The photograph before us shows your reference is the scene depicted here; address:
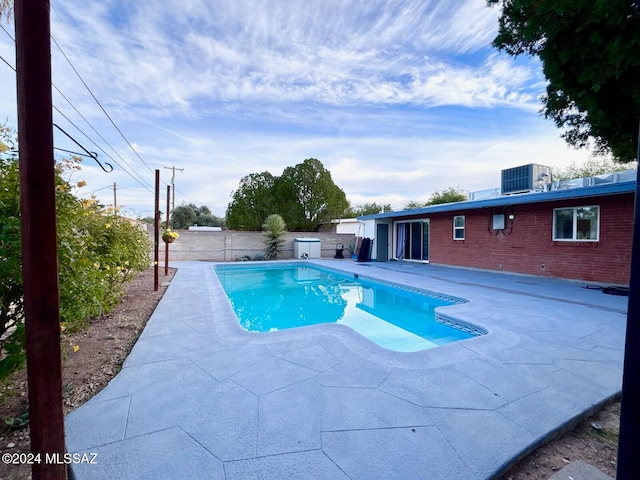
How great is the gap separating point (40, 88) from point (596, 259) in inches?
412

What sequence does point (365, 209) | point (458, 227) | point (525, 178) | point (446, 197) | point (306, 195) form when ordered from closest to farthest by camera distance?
point (458, 227) < point (525, 178) < point (306, 195) < point (446, 197) < point (365, 209)

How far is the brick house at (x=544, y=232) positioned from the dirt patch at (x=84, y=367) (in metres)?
9.64

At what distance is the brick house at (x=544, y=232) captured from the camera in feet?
23.7

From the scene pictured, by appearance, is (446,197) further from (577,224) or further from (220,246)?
(220,246)

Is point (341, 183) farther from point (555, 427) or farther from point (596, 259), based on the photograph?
point (555, 427)

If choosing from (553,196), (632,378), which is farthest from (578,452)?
(553,196)

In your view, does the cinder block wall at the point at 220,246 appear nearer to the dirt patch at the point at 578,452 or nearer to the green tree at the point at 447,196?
the dirt patch at the point at 578,452

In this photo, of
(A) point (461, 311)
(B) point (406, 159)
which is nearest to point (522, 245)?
(A) point (461, 311)

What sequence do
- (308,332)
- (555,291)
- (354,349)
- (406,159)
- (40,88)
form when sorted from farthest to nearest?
(406,159)
(555,291)
(308,332)
(354,349)
(40,88)

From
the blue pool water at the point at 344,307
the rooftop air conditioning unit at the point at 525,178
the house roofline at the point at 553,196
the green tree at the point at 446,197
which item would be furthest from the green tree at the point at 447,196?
the blue pool water at the point at 344,307

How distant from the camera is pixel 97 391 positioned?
2490mm

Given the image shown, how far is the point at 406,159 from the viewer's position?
14.5m

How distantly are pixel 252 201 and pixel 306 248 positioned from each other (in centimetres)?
677

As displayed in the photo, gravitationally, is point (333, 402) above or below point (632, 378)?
below
